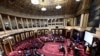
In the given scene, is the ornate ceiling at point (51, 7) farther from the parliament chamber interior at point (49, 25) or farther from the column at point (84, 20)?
the column at point (84, 20)

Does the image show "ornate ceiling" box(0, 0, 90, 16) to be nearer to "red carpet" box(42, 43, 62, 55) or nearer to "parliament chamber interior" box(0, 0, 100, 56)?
"parliament chamber interior" box(0, 0, 100, 56)

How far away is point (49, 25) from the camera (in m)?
19.3

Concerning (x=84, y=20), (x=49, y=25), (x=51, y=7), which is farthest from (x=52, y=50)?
(x=51, y=7)

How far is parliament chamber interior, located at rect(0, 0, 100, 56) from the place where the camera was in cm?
1057

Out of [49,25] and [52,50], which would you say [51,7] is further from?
[52,50]

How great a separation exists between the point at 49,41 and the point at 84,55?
790cm

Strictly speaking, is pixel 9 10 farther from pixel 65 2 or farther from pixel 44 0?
pixel 65 2

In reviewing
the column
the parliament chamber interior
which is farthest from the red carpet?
the column

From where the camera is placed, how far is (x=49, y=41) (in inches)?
594

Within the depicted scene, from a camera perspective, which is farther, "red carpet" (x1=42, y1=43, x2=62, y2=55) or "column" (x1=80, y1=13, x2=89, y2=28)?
"column" (x1=80, y1=13, x2=89, y2=28)

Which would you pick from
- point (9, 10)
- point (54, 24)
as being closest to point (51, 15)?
point (54, 24)

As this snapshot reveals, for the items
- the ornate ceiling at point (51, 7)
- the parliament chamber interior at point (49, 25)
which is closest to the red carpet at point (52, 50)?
the parliament chamber interior at point (49, 25)

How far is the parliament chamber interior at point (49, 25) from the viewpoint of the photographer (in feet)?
34.7

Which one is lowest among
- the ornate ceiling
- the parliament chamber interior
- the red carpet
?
the red carpet
